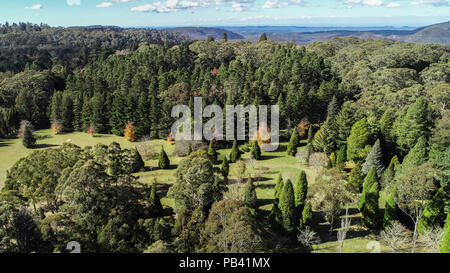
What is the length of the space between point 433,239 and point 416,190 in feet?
12.6

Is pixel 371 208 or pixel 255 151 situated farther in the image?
pixel 255 151

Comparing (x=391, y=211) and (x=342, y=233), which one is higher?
(x=391, y=211)

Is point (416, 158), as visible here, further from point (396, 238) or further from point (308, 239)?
point (308, 239)

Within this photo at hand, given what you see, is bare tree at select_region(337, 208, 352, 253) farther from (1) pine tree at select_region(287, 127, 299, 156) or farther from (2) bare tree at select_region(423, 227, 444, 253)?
(1) pine tree at select_region(287, 127, 299, 156)

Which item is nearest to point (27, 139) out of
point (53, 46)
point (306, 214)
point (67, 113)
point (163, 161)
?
point (67, 113)

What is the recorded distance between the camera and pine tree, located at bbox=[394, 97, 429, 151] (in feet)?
119

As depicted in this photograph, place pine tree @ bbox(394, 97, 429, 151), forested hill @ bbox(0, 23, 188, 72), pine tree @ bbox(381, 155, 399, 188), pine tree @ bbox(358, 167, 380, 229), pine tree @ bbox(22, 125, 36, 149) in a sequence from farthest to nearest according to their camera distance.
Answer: forested hill @ bbox(0, 23, 188, 72), pine tree @ bbox(22, 125, 36, 149), pine tree @ bbox(394, 97, 429, 151), pine tree @ bbox(381, 155, 399, 188), pine tree @ bbox(358, 167, 380, 229)

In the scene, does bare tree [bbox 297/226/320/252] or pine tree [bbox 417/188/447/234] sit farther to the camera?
bare tree [bbox 297/226/320/252]

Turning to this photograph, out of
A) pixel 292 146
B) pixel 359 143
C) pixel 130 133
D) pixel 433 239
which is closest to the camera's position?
pixel 433 239

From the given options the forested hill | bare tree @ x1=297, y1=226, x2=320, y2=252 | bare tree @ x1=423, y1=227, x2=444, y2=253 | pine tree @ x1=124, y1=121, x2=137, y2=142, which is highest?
the forested hill

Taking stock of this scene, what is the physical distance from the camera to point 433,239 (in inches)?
896

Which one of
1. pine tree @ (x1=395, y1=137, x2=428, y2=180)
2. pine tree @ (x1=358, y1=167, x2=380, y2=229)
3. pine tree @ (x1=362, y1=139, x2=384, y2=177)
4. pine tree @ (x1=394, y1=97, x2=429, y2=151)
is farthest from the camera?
pine tree @ (x1=394, y1=97, x2=429, y2=151)

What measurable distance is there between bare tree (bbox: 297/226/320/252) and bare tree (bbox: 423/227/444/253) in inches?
321

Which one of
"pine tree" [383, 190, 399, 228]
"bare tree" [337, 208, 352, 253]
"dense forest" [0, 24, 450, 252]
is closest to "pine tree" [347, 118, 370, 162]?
"dense forest" [0, 24, 450, 252]
